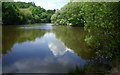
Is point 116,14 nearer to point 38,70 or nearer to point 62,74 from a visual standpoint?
point 62,74

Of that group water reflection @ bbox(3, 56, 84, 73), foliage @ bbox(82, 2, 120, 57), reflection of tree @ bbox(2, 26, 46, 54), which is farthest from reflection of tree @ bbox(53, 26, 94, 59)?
reflection of tree @ bbox(2, 26, 46, 54)

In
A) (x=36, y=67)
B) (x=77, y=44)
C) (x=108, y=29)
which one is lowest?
(x=36, y=67)

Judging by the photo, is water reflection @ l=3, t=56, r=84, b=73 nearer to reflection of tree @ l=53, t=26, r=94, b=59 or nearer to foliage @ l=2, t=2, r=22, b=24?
reflection of tree @ l=53, t=26, r=94, b=59

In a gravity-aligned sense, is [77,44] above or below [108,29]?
below

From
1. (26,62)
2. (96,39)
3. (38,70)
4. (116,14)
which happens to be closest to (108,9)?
(116,14)

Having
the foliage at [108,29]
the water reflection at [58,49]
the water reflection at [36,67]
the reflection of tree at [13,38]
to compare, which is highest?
the foliage at [108,29]

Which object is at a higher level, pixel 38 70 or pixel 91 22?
pixel 91 22

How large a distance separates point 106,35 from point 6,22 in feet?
111

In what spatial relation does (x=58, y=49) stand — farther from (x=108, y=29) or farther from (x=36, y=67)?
(x=108, y=29)

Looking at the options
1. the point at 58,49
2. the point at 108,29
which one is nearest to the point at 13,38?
the point at 58,49

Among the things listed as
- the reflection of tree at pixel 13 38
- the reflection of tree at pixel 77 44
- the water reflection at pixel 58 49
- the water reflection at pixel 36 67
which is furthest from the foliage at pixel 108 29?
the reflection of tree at pixel 13 38

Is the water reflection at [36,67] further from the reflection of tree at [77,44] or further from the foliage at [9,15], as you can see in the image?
the foliage at [9,15]

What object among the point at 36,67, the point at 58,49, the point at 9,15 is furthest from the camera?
the point at 9,15

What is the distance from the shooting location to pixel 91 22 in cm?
751
